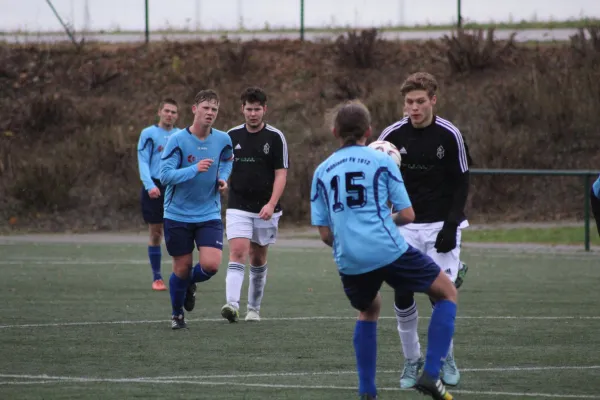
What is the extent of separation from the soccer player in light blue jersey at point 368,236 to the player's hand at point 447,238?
3.05ft

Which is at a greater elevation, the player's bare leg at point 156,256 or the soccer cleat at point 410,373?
the soccer cleat at point 410,373

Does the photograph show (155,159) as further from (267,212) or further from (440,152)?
(440,152)

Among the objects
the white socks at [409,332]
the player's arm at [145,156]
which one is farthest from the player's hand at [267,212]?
the white socks at [409,332]

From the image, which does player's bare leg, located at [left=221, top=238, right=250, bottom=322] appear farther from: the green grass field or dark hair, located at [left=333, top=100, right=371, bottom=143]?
dark hair, located at [left=333, top=100, right=371, bottom=143]

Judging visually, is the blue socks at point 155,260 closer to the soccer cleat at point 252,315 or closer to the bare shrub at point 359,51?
the soccer cleat at point 252,315

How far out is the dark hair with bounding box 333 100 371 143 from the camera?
704 centimetres

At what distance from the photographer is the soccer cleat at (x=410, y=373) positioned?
7.89 m

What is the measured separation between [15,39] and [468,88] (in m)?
13.5

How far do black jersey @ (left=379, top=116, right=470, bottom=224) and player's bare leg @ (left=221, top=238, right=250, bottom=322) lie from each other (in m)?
3.41

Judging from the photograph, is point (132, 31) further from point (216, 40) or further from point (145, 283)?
point (145, 283)

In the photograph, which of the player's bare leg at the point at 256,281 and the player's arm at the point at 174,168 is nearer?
the player's arm at the point at 174,168

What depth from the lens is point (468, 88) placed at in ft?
99.3

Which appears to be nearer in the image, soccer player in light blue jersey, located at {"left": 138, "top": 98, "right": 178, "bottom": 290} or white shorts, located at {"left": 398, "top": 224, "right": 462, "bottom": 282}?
white shorts, located at {"left": 398, "top": 224, "right": 462, "bottom": 282}

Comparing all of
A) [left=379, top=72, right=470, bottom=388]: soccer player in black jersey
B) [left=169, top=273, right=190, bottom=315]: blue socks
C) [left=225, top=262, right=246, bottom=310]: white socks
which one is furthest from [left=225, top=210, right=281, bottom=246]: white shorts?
[left=379, top=72, right=470, bottom=388]: soccer player in black jersey
